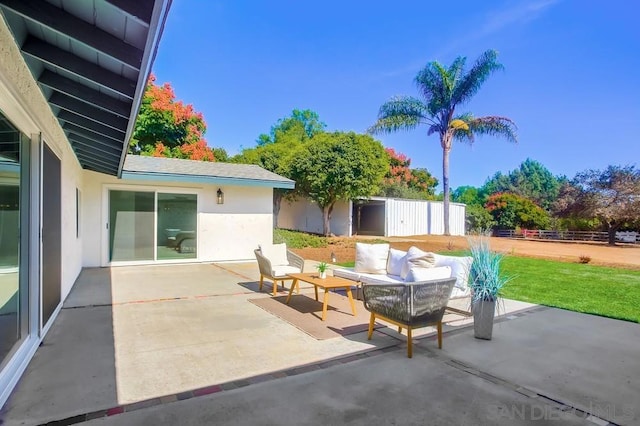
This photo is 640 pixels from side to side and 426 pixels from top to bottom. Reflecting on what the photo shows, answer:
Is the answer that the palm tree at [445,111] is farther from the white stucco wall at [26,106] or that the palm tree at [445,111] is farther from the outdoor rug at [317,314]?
the white stucco wall at [26,106]

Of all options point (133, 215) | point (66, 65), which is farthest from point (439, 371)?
point (133, 215)

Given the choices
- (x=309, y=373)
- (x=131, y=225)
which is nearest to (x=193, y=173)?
(x=131, y=225)

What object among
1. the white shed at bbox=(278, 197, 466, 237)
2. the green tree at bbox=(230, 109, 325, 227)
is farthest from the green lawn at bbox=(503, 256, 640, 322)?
the green tree at bbox=(230, 109, 325, 227)

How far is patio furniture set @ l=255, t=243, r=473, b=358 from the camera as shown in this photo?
13.1 ft

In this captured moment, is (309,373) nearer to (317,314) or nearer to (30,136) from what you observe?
(317,314)

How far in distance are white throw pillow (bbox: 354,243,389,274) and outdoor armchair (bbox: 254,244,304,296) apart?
3.84 feet

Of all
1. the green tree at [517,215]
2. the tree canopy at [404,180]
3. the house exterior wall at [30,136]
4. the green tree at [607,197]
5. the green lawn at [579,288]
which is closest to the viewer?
the house exterior wall at [30,136]

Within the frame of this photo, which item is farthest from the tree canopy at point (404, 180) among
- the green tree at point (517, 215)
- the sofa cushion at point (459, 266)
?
Result: the sofa cushion at point (459, 266)

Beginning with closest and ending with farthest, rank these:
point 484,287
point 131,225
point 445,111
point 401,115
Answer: point 484,287 < point 131,225 < point 445,111 < point 401,115

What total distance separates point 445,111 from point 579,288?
16.2 metres

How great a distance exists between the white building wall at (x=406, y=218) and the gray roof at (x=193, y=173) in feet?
37.7

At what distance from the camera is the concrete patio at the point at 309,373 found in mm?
2787

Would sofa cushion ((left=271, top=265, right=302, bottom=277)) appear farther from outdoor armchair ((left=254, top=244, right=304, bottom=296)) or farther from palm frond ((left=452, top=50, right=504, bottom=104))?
palm frond ((left=452, top=50, right=504, bottom=104))

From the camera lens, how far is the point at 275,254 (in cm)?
784
